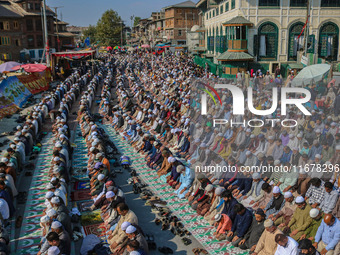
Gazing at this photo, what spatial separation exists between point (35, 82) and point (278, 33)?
19.8 meters

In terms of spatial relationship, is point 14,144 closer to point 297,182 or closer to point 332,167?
point 297,182

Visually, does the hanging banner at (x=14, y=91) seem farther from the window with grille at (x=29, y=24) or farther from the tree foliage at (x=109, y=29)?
the tree foliage at (x=109, y=29)

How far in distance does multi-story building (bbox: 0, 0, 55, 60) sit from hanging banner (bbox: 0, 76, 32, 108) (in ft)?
80.7

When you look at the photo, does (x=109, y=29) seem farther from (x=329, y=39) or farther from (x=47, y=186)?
(x=47, y=186)

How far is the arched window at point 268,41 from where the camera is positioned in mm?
27531

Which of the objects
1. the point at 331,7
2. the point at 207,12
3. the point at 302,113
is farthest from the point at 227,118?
the point at 207,12

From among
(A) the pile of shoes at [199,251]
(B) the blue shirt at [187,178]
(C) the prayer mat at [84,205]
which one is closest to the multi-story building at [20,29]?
(C) the prayer mat at [84,205]

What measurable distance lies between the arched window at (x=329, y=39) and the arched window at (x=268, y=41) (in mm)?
3626

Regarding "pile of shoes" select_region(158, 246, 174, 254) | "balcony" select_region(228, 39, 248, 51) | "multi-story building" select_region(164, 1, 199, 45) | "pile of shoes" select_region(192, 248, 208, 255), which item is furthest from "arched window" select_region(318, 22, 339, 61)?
"multi-story building" select_region(164, 1, 199, 45)

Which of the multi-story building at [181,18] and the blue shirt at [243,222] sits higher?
the multi-story building at [181,18]

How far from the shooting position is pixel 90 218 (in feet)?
28.5

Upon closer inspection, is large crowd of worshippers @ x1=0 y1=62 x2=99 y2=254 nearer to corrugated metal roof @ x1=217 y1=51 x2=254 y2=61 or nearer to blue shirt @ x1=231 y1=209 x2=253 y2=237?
blue shirt @ x1=231 y1=209 x2=253 y2=237

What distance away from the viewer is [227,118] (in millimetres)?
14211

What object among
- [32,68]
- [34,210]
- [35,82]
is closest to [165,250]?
[34,210]
